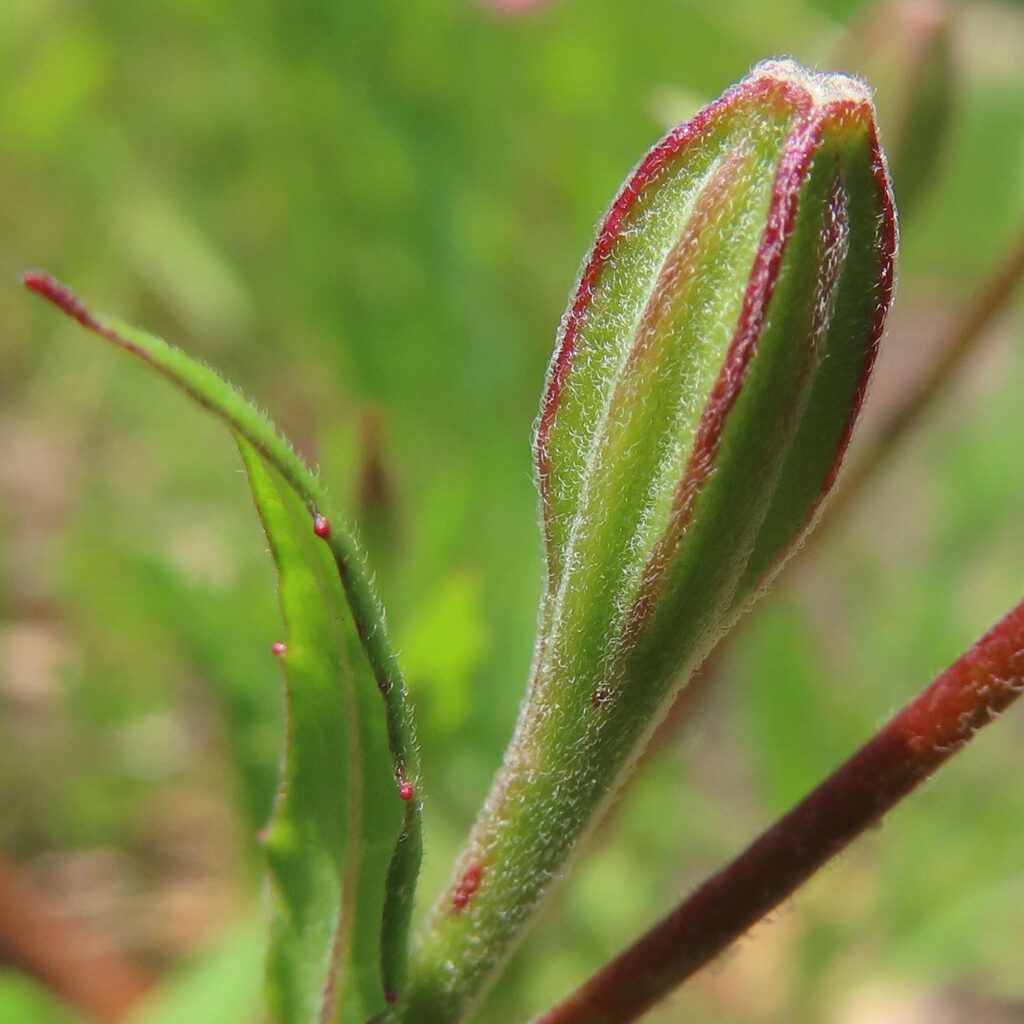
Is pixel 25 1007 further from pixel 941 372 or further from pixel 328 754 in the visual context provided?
pixel 941 372

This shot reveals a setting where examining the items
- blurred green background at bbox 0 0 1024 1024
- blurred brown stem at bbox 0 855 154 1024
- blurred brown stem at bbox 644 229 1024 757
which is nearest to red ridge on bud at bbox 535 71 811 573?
blurred brown stem at bbox 644 229 1024 757

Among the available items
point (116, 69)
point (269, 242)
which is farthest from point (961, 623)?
point (116, 69)

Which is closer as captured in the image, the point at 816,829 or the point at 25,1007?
the point at 816,829

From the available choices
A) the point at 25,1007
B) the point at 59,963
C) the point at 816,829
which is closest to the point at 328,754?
the point at 816,829

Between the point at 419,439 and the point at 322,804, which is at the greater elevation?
the point at 322,804

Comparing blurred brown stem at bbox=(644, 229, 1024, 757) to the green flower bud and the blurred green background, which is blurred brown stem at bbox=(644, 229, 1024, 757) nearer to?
the blurred green background

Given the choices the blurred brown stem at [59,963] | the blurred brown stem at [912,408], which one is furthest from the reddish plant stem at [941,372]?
the blurred brown stem at [59,963]

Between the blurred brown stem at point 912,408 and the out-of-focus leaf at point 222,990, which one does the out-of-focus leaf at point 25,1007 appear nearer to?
the out-of-focus leaf at point 222,990
